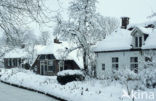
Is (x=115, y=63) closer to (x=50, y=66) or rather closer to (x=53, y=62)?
(x=53, y=62)

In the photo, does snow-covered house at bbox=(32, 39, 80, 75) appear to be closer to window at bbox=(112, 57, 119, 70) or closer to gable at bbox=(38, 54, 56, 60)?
gable at bbox=(38, 54, 56, 60)

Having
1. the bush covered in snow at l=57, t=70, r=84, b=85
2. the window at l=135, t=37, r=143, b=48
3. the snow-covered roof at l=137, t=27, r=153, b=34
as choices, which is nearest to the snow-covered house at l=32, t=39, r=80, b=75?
the window at l=135, t=37, r=143, b=48

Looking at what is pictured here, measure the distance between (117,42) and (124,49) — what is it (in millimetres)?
2128

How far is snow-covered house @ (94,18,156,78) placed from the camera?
1069 inches

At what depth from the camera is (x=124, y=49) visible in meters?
28.6

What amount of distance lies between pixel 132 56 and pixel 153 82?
12.3m

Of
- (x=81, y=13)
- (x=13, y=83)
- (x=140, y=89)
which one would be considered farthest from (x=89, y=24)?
(x=140, y=89)

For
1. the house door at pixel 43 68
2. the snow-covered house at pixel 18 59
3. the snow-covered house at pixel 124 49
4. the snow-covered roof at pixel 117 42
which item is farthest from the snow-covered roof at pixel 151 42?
the snow-covered house at pixel 18 59

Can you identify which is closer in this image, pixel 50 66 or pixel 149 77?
pixel 149 77

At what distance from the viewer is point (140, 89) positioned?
16.0 meters

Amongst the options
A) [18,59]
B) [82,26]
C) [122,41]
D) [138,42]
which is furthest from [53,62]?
[18,59]

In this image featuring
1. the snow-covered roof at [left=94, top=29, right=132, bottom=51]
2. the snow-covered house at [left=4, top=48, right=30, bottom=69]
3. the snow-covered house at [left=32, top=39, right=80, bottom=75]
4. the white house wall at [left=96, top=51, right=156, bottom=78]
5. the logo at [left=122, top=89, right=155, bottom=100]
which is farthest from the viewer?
the snow-covered house at [left=4, top=48, right=30, bottom=69]

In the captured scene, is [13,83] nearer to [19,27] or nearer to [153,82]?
[153,82]

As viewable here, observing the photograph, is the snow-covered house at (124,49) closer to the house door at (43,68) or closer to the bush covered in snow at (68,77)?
the bush covered in snow at (68,77)
